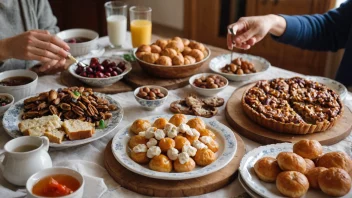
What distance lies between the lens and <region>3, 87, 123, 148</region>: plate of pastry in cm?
133

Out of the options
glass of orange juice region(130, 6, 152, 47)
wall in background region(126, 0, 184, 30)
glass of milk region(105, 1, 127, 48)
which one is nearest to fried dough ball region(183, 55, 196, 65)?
glass of orange juice region(130, 6, 152, 47)

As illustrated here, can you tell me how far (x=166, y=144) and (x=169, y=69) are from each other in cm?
63

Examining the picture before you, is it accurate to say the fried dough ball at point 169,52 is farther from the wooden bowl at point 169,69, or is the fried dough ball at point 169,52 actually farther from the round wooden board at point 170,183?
the round wooden board at point 170,183

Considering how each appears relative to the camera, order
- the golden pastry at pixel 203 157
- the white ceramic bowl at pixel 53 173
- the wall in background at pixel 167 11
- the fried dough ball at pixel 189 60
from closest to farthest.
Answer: the white ceramic bowl at pixel 53 173
the golden pastry at pixel 203 157
the fried dough ball at pixel 189 60
the wall in background at pixel 167 11

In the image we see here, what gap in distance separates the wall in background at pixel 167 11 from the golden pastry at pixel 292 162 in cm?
370

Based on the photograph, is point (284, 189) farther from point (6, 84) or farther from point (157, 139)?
point (6, 84)

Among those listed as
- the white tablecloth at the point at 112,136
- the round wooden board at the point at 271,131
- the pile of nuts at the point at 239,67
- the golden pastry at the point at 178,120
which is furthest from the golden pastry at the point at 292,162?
the pile of nuts at the point at 239,67

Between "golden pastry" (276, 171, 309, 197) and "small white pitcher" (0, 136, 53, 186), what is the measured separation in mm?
642

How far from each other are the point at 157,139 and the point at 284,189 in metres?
0.40

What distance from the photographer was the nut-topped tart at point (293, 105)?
141 centimetres

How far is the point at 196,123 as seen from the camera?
136 cm

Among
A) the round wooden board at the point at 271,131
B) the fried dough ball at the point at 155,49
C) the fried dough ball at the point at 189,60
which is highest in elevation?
the fried dough ball at the point at 155,49

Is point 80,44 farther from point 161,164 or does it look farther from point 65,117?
point 161,164

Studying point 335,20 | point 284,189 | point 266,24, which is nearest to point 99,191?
point 284,189
